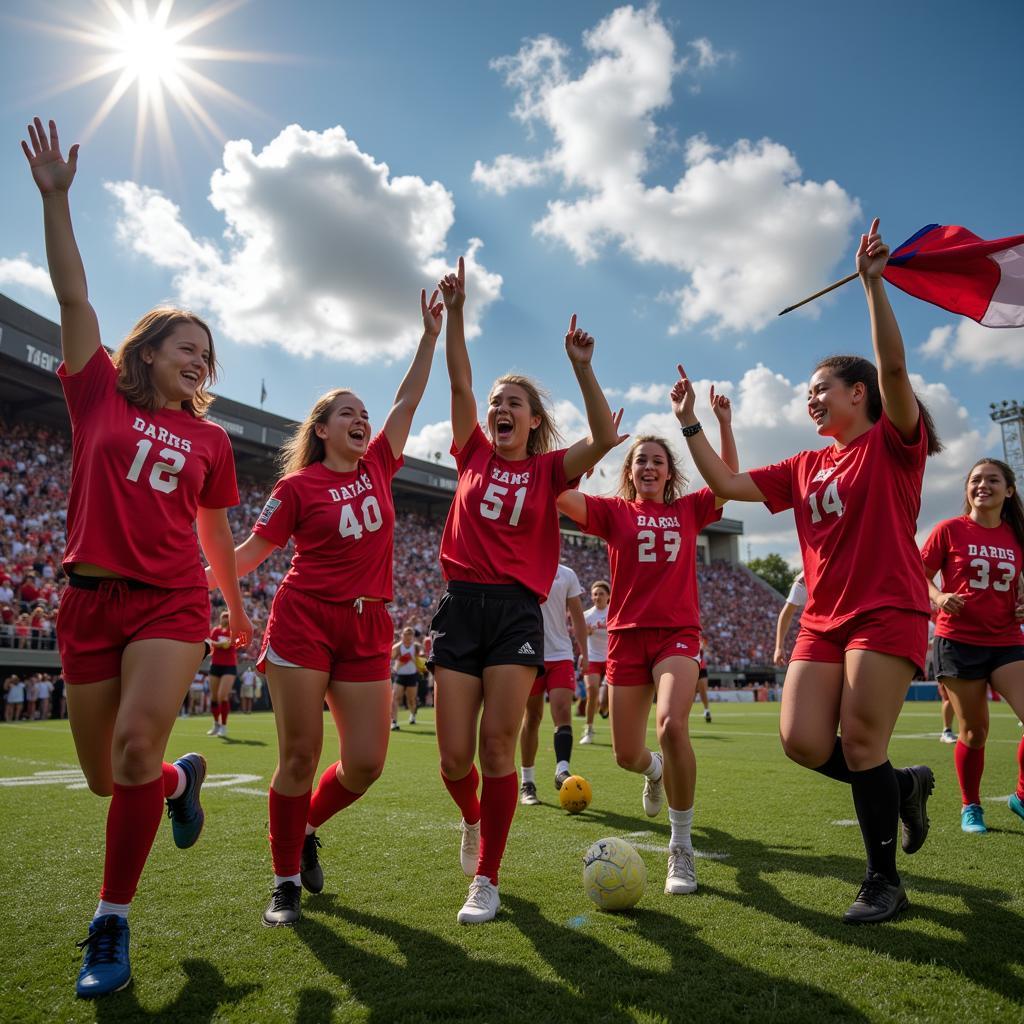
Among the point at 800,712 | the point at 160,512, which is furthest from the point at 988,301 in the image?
the point at 160,512

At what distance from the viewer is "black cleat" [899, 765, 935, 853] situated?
4020mm

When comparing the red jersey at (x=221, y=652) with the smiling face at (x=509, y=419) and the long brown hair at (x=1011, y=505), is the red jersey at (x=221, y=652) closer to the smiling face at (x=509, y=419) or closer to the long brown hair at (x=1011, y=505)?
the smiling face at (x=509, y=419)

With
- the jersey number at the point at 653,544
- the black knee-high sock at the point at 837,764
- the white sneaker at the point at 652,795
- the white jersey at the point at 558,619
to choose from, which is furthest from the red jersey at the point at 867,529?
the white jersey at the point at 558,619

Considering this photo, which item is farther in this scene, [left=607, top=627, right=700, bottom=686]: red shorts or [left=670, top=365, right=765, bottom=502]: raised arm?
[left=607, top=627, right=700, bottom=686]: red shorts

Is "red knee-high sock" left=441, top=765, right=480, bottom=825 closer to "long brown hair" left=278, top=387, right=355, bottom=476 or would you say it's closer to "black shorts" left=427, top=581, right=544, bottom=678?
"black shorts" left=427, top=581, right=544, bottom=678

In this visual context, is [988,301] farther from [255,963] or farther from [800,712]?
[255,963]

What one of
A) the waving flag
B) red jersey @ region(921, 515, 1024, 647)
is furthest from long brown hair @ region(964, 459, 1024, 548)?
the waving flag

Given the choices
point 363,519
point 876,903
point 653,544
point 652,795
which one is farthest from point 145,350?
point 652,795

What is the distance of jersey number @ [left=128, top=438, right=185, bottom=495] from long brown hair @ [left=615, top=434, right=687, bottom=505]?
3.03 m

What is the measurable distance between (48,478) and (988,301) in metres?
31.3

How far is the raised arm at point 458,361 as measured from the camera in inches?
178

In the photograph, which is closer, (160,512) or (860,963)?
(860,963)

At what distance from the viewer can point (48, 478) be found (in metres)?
29.0

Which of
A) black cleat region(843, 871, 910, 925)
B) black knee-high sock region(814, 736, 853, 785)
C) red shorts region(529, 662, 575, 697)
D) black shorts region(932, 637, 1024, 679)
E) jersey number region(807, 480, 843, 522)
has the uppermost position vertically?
jersey number region(807, 480, 843, 522)
